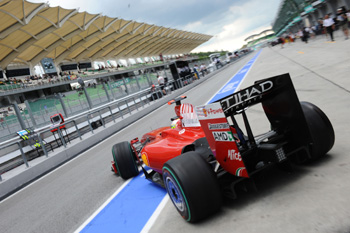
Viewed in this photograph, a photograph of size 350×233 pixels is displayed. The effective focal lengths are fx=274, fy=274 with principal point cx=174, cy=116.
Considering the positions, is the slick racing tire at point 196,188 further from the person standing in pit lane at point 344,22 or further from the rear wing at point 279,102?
the person standing in pit lane at point 344,22

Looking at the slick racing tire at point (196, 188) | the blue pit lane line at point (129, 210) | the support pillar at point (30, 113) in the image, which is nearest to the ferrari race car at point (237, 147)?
the slick racing tire at point (196, 188)

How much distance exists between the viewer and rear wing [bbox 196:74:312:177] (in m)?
3.10

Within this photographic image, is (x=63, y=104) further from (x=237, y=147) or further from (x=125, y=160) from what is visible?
(x=237, y=147)

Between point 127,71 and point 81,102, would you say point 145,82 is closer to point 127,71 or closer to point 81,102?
point 81,102

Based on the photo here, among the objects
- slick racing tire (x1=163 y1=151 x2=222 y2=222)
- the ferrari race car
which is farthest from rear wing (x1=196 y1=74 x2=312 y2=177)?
slick racing tire (x1=163 y1=151 x2=222 y2=222)

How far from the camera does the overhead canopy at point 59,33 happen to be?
89.1ft

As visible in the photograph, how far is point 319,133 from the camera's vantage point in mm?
3430

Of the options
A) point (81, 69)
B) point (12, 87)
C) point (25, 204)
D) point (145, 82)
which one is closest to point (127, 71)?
point (81, 69)

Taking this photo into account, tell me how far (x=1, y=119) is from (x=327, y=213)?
19.0 metres

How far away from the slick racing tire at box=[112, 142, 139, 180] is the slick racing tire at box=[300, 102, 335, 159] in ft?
11.8

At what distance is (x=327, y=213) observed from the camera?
8.45 ft

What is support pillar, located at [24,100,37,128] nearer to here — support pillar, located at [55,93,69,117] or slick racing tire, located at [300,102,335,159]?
support pillar, located at [55,93,69,117]

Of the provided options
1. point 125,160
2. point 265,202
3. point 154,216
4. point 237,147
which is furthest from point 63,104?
point 265,202

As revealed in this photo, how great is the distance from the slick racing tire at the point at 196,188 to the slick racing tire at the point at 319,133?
4.55ft
